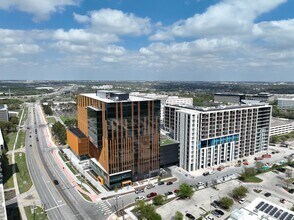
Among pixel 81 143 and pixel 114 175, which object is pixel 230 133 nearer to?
pixel 114 175

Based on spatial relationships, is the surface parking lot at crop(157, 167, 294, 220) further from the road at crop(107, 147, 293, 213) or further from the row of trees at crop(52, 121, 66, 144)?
the row of trees at crop(52, 121, 66, 144)

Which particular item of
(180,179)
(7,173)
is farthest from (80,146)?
(180,179)

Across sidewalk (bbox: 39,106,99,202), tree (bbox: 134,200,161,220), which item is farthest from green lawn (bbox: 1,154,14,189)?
tree (bbox: 134,200,161,220)

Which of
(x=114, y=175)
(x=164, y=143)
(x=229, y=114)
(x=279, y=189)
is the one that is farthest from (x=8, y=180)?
(x=279, y=189)

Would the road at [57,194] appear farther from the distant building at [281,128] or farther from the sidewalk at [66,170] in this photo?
the distant building at [281,128]

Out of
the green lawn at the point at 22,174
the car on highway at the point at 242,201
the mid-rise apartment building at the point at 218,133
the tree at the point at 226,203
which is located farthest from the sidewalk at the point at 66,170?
the car on highway at the point at 242,201

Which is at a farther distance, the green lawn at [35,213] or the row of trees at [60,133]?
the row of trees at [60,133]
